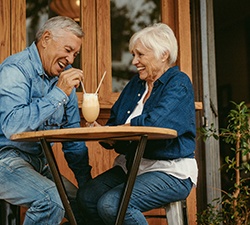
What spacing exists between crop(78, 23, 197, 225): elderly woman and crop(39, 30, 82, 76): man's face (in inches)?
13.5

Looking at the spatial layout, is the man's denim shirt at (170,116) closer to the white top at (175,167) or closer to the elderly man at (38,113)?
the white top at (175,167)

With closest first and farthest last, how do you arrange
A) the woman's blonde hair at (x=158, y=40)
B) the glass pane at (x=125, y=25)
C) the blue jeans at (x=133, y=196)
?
the blue jeans at (x=133, y=196) → the woman's blonde hair at (x=158, y=40) → the glass pane at (x=125, y=25)

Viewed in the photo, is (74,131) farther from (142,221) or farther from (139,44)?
(139,44)

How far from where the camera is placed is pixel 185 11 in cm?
397

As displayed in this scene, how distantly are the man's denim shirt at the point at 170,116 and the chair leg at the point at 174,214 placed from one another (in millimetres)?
221

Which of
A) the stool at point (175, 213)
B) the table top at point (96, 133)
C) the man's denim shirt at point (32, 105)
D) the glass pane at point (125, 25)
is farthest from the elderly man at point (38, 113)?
the glass pane at point (125, 25)

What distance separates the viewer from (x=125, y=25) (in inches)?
158

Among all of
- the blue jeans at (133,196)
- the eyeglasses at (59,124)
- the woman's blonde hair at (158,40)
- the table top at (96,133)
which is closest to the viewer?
the table top at (96,133)

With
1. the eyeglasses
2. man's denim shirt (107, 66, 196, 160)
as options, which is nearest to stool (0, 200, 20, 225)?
the eyeglasses

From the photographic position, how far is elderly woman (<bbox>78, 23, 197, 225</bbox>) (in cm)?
277

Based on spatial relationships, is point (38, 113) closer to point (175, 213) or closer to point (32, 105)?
point (32, 105)

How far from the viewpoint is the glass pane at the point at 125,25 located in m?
3.93

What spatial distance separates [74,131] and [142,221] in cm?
58

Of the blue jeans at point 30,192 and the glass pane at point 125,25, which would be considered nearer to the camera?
the blue jeans at point 30,192
